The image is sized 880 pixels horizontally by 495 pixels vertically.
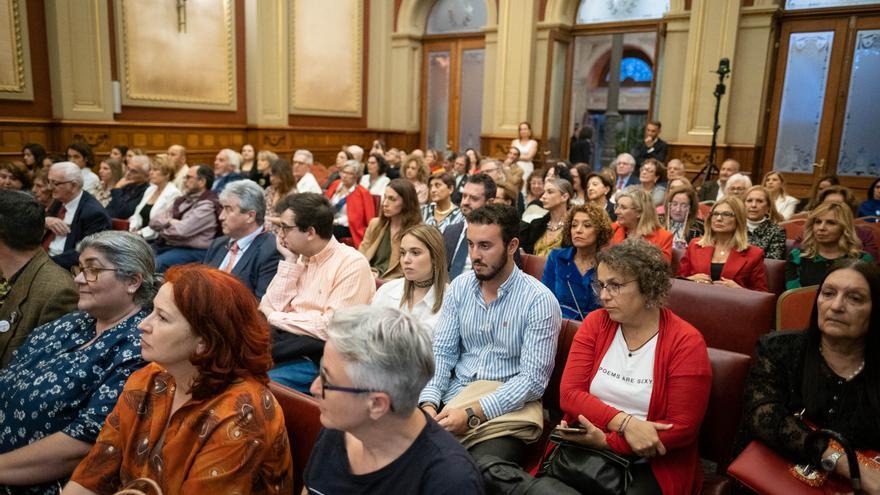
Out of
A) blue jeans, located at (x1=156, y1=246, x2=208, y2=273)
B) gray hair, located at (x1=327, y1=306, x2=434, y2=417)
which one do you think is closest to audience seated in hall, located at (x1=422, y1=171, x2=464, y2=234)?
blue jeans, located at (x1=156, y1=246, x2=208, y2=273)

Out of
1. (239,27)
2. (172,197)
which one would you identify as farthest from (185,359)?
(239,27)

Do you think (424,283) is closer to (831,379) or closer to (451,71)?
(831,379)

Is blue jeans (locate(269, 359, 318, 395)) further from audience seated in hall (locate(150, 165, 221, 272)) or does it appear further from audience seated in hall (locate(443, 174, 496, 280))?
audience seated in hall (locate(150, 165, 221, 272))

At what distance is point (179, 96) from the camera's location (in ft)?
28.1

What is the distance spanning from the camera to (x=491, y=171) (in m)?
6.31

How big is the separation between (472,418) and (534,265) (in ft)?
Answer: 5.20

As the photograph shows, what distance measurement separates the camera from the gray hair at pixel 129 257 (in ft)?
6.44

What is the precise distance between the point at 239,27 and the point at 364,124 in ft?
9.64

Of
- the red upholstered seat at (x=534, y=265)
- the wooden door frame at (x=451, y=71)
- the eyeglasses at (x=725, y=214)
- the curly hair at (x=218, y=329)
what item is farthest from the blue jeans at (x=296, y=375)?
the wooden door frame at (x=451, y=71)

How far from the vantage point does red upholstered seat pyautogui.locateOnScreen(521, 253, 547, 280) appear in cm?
341

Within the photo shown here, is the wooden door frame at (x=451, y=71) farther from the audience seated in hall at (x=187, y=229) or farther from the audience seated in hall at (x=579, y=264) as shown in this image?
the audience seated in hall at (x=579, y=264)

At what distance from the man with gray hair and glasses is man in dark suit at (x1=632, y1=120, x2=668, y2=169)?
6935 millimetres

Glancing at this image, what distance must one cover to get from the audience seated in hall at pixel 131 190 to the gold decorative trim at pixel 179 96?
2891 mm

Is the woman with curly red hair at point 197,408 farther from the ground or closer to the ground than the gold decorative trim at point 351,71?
closer to the ground
